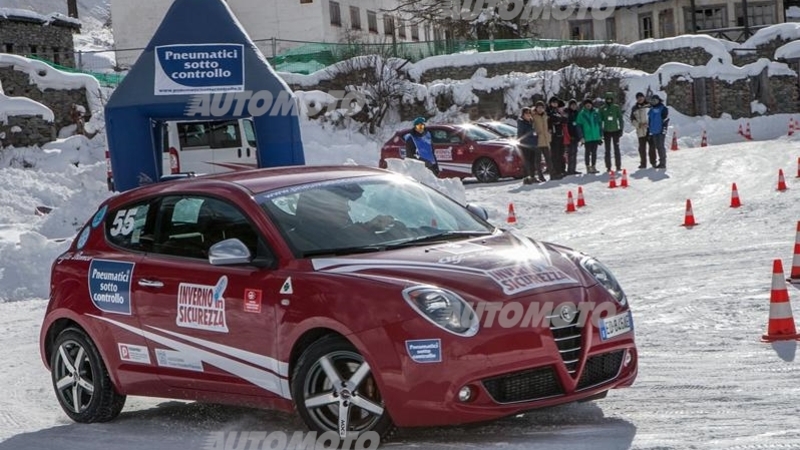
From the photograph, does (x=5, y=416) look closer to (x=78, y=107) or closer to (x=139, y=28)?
(x=78, y=107)

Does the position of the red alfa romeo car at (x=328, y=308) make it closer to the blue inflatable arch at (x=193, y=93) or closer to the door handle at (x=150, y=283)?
the door handle at (x=150, y=283)

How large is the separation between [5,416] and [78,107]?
28.1m

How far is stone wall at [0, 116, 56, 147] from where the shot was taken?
31.7 m

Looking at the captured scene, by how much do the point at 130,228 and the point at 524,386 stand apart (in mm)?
3021

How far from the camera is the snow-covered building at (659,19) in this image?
60.8m

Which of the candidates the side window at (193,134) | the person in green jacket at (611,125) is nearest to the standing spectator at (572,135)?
the person in green jacket at (611,125)

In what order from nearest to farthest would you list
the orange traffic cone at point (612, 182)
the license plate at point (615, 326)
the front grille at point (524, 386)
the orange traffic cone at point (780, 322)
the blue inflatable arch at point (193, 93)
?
the front grille at point (524, 386) → the license plate at point (615, 326) → the orange traffic cone at point (780, 322) → the blue inflatable arch at point (193, 93) → the orange traffic cone at point (612, 182)

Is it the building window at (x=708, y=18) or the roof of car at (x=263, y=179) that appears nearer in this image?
the roof of car at (x=263, y=179)

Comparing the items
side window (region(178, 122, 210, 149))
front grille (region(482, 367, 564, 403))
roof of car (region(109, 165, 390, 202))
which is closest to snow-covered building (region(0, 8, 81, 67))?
side window (region(178, 122, 210, 149))

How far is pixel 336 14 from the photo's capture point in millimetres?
55656

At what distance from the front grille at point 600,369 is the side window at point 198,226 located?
1958mm

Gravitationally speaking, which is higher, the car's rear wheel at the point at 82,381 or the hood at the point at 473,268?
the hood at the point at 473,268

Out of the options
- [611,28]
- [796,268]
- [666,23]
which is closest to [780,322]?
[796,268]

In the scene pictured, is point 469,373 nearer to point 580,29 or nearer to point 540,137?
point 540,137
